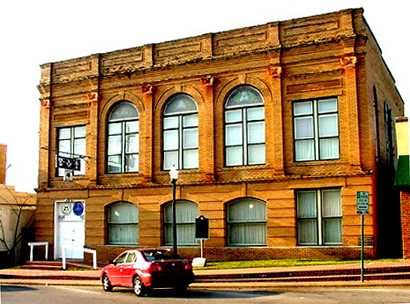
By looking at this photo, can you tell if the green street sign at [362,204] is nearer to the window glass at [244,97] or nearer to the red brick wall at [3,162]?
the window glass at [244,97]

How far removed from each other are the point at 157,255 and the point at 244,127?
10713 mm

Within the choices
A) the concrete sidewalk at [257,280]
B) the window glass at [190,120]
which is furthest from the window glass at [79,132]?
the concrete sidewalk at [257,280]

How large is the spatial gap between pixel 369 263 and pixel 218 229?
7.58 m

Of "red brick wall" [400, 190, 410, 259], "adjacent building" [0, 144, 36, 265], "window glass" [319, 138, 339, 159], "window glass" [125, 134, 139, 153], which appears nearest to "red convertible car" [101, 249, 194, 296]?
"red brick wall" [400, 190, 410, 259]

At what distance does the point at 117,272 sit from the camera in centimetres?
1956

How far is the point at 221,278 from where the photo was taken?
70.4 feet

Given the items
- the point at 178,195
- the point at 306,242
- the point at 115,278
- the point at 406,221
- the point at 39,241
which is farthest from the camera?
the point at 39,241

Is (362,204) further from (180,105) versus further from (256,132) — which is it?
(180,105)

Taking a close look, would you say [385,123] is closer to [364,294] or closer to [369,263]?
[369,263]

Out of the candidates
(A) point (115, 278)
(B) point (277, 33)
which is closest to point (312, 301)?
(A) point (115, 278)

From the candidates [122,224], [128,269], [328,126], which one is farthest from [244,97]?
[128,269]

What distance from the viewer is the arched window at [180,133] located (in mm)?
28844

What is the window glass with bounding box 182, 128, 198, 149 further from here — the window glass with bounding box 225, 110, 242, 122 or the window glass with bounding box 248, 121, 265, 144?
the window glass with bounding box 248, 121, 265, 144

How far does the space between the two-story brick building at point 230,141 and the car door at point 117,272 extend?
26.8 feet
